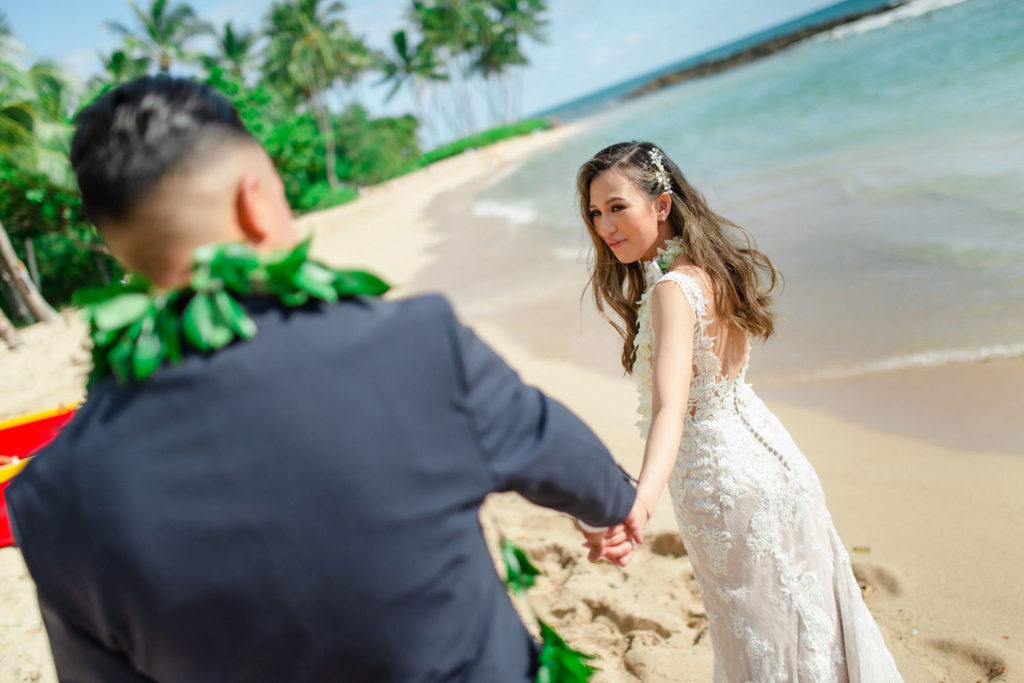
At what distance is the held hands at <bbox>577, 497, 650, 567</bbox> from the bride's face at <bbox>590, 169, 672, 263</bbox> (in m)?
1.17

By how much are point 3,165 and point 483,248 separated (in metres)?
15.8

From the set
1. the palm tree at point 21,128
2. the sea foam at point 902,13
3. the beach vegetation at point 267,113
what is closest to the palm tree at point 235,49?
the beach vegetation at point 267,113

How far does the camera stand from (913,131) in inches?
568

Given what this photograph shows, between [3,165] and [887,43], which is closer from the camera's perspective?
[3,165]

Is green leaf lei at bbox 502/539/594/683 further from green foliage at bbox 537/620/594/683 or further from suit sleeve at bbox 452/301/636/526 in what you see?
suit sleeve at bbox 452/301/636/526

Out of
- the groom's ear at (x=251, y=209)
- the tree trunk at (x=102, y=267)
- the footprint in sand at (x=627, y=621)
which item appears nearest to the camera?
the groom's ear at (x=251, y=209)

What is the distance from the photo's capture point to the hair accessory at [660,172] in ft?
8.38

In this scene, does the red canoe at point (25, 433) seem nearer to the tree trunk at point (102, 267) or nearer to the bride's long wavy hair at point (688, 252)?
the bride's long wavy hair at point (688, 252)

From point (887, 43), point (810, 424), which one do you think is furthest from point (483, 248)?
point (887, 43)

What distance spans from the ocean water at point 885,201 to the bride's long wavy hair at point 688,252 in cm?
188

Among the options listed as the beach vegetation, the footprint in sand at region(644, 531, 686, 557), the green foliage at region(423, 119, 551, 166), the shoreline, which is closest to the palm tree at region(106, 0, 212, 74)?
the beach vegetation

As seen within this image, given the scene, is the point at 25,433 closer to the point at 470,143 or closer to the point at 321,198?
the point at 321,198

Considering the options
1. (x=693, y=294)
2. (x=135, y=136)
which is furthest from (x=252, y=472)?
(x=693, y=294)

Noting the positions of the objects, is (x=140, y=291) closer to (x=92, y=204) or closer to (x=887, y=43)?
(x=92, y=204)
